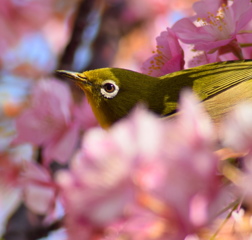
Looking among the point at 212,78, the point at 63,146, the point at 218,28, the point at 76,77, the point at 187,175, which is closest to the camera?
the point at 187,175

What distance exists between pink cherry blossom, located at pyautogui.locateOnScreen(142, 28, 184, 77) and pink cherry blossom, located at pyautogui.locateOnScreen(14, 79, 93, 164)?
1.09 feet

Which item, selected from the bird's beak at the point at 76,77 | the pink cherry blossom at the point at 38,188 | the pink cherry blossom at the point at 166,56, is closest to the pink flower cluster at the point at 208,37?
the pink cherry blossom at the point at 166,56

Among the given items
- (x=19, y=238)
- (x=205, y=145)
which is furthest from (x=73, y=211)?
(x=19, y=238)

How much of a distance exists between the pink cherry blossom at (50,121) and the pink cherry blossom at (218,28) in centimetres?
47

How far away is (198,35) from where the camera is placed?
862mm

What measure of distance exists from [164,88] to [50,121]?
1.34ft

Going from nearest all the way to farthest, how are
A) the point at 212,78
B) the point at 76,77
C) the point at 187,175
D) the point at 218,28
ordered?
the point at 187,175
the point at 218,28
the point at 212,78
the point at 76,77

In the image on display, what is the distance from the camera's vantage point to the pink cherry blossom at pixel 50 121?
1.25m

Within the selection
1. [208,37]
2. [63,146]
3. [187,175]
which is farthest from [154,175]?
[63,146]

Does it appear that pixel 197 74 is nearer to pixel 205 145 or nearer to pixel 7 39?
pixel 205 145

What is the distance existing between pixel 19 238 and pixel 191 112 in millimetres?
1054

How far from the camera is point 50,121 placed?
1.29m

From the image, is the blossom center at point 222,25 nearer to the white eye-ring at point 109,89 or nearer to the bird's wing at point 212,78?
the bird's wing at point 212,78

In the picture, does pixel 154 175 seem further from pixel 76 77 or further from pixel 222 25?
pixel 76 77
